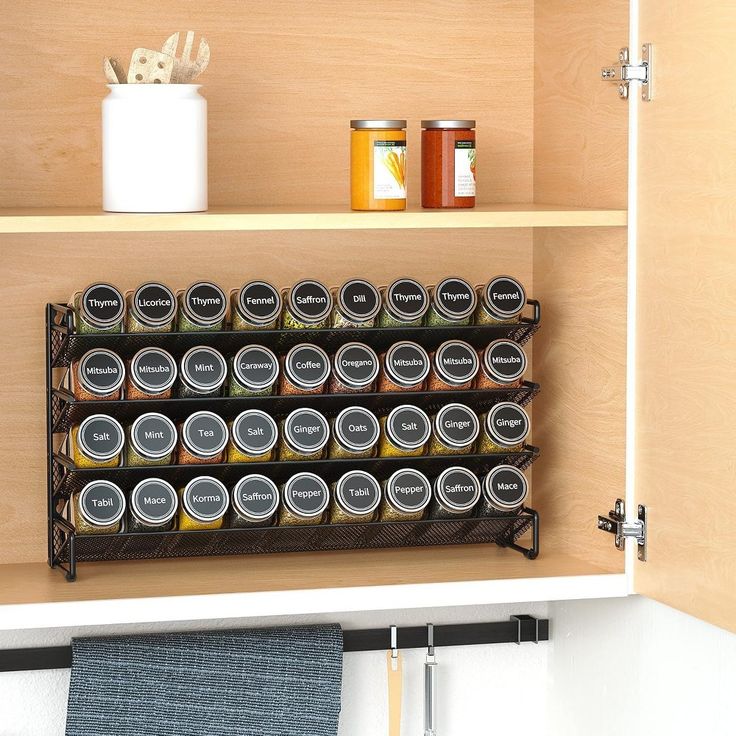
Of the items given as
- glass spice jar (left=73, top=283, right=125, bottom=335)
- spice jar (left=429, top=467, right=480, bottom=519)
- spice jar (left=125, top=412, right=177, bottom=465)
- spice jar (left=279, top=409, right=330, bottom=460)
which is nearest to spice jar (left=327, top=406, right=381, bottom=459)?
spice jar (left=279, top=409, right=330, bottom=460)

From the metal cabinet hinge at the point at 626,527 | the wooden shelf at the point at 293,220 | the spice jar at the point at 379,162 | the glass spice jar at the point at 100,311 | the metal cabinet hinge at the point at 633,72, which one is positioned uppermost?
the metal cabinet hinge at the point at 633,72

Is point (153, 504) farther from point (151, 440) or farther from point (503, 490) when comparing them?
point (503, 490)

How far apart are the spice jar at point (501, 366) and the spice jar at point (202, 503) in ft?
1.38

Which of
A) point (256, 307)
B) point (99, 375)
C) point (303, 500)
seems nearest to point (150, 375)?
point (99, 375)

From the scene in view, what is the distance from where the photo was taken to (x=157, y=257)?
72.4 inches

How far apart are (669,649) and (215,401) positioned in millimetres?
724

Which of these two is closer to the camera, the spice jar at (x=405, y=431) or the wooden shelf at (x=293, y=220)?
the wooden shelf at (x=293, y=220)

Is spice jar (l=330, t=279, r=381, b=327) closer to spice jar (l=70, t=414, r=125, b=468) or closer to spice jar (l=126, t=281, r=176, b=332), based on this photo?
spice jar (l=126, t=281, r=176, b=332)

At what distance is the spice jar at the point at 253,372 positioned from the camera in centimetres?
168

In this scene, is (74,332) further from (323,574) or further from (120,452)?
(323,574)

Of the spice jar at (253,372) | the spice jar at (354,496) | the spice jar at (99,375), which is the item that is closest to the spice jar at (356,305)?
the spice jar at (253,372)

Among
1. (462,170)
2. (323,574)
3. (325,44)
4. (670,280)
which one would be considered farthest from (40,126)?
(670,280)

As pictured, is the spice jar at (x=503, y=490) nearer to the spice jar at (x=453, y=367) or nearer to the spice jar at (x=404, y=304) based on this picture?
the spice jar at (x=453, y=367)

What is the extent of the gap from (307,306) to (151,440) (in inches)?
11.5
